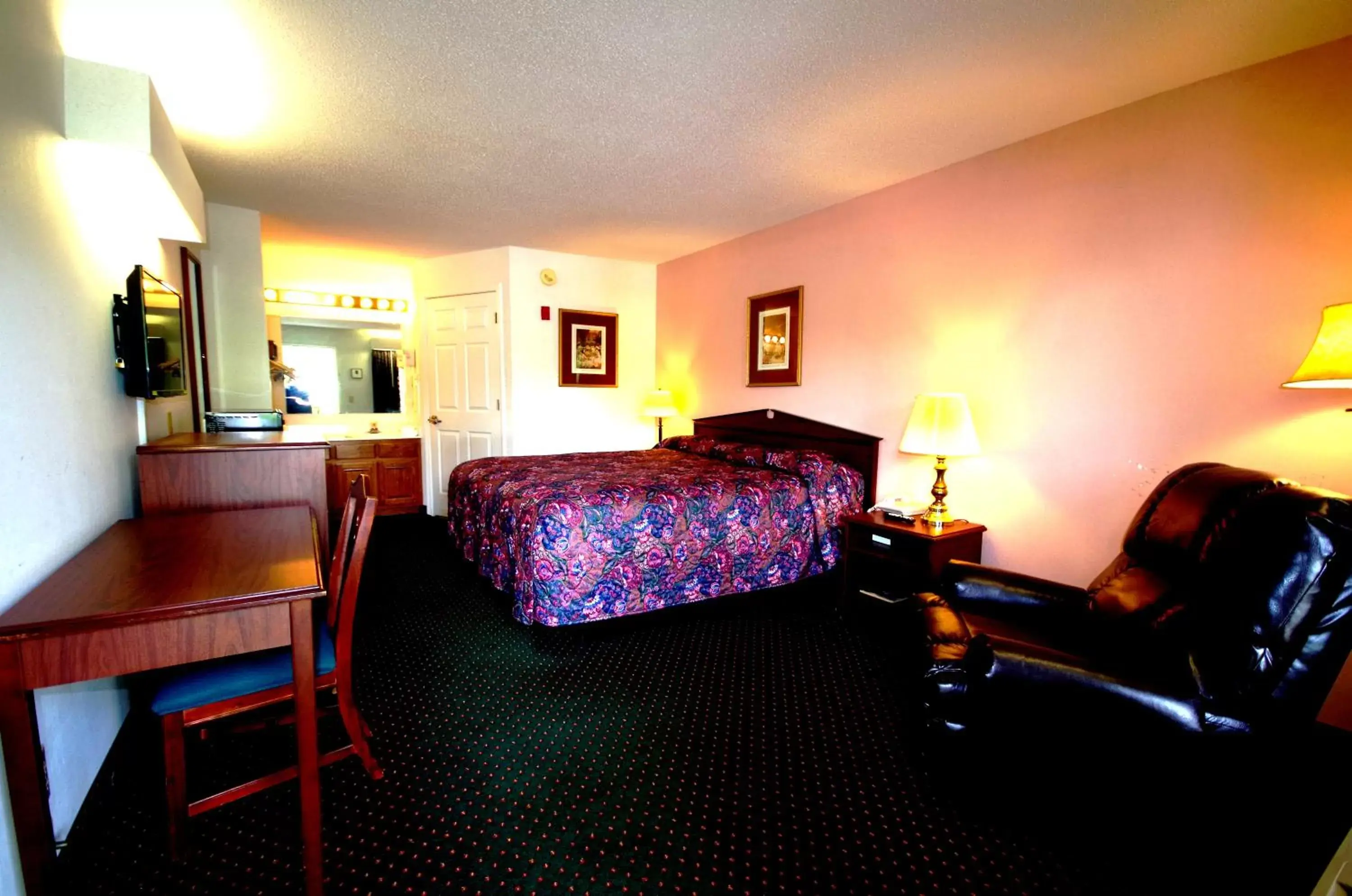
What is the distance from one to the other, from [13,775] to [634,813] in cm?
133

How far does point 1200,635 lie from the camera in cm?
144

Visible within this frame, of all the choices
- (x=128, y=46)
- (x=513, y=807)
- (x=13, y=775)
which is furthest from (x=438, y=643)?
(x=128, y=46)

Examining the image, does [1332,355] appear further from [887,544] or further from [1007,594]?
[887,544]

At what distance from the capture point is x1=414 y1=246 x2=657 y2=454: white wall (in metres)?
4.80

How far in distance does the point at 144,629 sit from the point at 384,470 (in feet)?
14.7

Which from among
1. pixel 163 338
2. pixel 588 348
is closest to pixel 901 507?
pixel 588 348

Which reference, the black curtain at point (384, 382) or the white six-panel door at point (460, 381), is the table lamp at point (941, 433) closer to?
the white six-panel door at point (460, 381)

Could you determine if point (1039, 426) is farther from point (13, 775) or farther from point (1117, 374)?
point (13, 775)

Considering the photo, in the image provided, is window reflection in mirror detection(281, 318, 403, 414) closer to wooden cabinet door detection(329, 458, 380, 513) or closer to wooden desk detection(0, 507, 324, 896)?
wooden cabinet door detection(329, 458, 380, 513)

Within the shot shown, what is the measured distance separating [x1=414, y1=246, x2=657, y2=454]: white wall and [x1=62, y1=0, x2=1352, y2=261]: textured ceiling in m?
1.39

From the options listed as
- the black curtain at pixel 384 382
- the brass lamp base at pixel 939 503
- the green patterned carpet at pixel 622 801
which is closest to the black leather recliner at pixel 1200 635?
the green patterned carpet at pixel 622 801

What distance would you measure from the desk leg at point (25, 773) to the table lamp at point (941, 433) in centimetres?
294

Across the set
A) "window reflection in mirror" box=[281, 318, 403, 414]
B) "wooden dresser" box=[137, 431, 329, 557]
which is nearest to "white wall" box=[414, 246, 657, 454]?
"window reflection in mirror" box=[281, 318, 403, 414]

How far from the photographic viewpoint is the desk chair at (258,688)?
138 centimetres
